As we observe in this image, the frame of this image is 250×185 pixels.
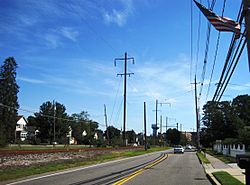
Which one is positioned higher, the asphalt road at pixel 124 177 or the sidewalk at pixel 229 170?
the sidewalk at pixel 229 170

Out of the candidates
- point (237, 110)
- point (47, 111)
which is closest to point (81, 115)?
point (47, 111)

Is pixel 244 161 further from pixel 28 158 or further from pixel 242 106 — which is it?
pixel 242 106

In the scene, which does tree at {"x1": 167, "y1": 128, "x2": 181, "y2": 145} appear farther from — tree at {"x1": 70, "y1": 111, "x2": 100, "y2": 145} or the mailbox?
the mailbox

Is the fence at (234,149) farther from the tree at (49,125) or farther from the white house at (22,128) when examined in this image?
the white house at (22,128)

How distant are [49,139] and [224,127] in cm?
5623

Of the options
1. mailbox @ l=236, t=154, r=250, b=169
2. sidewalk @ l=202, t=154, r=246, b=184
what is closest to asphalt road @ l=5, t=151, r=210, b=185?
sidewalk @ l=202, t=154, r=246, b=184

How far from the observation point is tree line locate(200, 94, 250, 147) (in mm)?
87750

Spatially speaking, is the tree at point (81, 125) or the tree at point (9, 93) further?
the tree at point (81, 125)

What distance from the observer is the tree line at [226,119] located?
87750 mm

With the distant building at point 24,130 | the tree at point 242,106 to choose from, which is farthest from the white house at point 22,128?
the tree at point 242,106

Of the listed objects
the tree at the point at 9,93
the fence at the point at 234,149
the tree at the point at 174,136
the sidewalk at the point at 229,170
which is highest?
the tree at the point at 9,93

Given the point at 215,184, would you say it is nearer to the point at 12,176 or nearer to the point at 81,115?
the point at 12,176

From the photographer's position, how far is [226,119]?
92.8 metres

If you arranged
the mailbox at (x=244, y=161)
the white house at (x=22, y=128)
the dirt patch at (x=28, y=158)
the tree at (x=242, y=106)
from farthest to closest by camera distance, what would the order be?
the white house at (x=22, y=128)
the tree at (x=242, y=106)
the dirt patch at (x=28, y=158)
the mailbox at (x=244, y=161)
